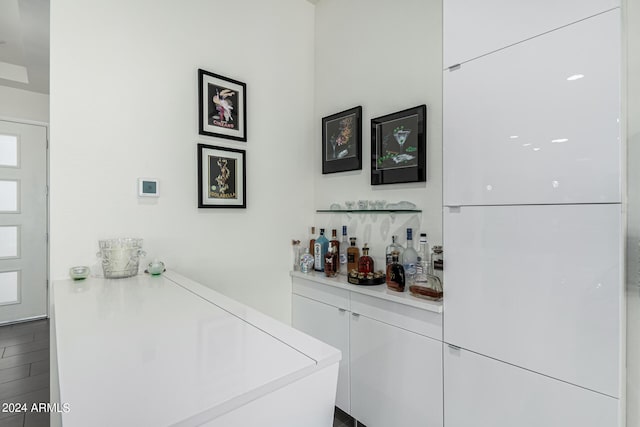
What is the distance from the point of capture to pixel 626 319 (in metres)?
1.02

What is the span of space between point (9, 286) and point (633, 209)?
16.5ft

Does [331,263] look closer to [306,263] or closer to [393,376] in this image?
[306,263]

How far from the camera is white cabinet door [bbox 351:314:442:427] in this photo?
1.39 m

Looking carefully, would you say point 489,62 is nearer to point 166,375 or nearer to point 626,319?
point 626,319

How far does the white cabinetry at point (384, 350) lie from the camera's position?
1.40m

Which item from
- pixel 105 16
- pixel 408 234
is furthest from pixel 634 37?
pixel 105 16

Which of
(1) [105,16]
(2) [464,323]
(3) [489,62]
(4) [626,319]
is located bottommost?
(2) [464,323]

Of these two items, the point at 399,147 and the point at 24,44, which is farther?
the point at 24,44

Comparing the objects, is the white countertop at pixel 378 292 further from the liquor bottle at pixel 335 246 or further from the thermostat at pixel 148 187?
the thermostat at pixel 148 187

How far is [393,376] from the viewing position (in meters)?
1.54

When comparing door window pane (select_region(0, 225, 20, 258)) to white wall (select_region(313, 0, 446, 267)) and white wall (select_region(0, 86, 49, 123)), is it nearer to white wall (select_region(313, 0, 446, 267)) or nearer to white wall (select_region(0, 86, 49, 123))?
white wall (select_region(0, 86, 49, 123))

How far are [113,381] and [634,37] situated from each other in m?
1.77

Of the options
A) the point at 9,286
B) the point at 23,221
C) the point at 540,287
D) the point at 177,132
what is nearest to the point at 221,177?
the point at 177,132

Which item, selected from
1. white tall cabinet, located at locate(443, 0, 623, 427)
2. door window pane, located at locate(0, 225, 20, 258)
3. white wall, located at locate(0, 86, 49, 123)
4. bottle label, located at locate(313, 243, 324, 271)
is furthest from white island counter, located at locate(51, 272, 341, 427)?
white wall, located at locate(0, 86, 49, 123)
